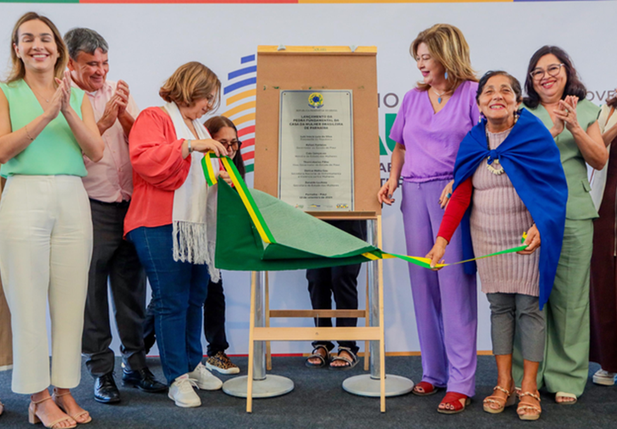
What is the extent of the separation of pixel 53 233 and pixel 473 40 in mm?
2879

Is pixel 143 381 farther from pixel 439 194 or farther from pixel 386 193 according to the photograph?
pixel 439 194

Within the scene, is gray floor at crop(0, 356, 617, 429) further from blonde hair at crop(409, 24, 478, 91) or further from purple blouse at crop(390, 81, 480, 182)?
blonde hair at crop(409, 24, 478, 91)

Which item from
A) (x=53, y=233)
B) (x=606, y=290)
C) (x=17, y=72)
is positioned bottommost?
(x=606, y=290)

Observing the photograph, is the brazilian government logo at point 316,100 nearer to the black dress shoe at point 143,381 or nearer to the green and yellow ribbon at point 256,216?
the green and yellow ribbon at point 256,216

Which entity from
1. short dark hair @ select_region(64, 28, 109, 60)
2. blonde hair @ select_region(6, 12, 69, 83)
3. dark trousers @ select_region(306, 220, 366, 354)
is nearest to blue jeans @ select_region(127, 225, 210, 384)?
blonde hair @ select_region(6, 12, 69, 83)

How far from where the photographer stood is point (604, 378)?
282 centimetres

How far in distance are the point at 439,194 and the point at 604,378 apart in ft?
4.42

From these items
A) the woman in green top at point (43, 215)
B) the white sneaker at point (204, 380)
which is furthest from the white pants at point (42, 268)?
the white sneaker at point (204, 380)

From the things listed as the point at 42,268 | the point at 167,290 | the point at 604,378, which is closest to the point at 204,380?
the point at 167,290

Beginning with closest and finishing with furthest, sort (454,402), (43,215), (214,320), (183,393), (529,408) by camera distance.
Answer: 1. (43,215)
2. (529,408)
3. (454,402)
4. (183,393)
5. (214,320)

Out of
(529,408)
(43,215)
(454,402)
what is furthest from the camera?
(454,402)

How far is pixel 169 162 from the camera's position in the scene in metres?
2.32

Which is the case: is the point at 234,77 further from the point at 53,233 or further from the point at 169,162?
the point at 53,233

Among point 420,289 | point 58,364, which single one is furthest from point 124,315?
point 420,289
